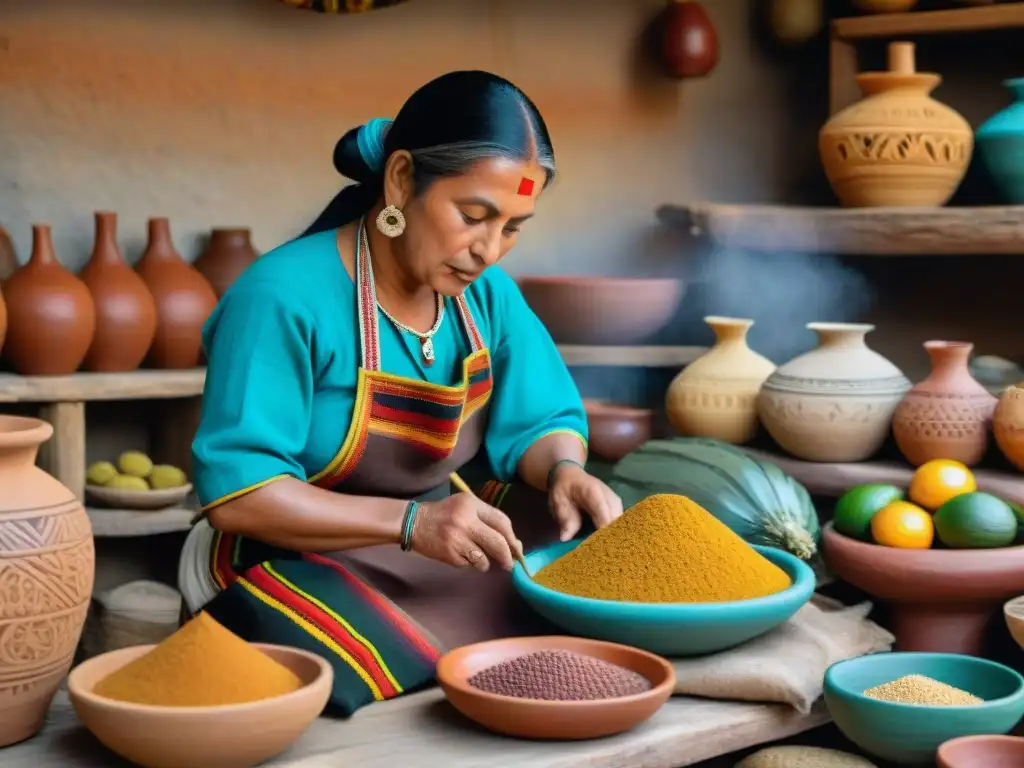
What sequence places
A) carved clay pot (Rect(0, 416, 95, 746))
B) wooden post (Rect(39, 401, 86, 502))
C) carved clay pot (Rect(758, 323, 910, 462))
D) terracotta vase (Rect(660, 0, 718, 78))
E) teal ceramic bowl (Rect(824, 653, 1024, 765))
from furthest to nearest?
terracotta vase (Rect(660, 0, 718, 78)) < wooden post (Rect(39, 401, 86, 502)) < carved clay pot (Rect(758, 323, 910, 462)) < teal ceramic bowl (Rect(824, 653, 1024, 765)) < carved clay pot (Rect(0, 416, 95, 746))

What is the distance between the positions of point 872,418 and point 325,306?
1609 millimetres

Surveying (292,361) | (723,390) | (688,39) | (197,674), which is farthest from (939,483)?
(688,39)

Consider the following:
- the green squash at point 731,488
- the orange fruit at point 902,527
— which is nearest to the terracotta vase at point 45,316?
the green squash at point 731,488

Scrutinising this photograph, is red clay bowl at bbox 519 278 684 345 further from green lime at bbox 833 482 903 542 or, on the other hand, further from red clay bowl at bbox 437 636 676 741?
red clay bowl at bbox 437 636 676 741

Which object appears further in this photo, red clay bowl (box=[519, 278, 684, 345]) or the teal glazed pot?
red clay bowl (box=[519, 278, 684, 345])

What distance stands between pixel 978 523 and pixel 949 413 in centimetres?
50

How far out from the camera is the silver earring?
238 cm

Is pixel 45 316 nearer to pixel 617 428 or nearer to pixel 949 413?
pixel 617 428

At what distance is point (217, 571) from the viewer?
2436 millimetres

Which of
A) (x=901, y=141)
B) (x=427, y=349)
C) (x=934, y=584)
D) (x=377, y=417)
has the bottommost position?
(x=934, y=584)

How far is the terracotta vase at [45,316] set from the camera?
377 centimetres

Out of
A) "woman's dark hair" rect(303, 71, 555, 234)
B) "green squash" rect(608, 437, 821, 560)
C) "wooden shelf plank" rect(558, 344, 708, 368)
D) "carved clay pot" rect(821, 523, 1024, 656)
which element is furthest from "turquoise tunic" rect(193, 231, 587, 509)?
"wooden shelf plank" rect(558, 344, 708, 368)

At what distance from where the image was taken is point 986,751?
2.04 metres

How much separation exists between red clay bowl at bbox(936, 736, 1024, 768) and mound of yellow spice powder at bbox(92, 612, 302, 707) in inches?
37.3
